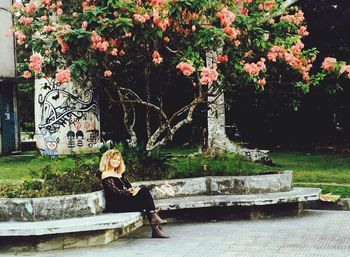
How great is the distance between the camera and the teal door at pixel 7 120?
2492cm

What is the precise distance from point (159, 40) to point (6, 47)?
15901 millimetres

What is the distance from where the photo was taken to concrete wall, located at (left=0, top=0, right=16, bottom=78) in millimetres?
24406

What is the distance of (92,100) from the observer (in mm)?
23000

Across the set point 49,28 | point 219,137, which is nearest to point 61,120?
point 219,137

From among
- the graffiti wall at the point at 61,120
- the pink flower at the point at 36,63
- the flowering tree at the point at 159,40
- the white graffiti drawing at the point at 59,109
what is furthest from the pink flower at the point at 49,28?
the graffiti wall at the point at 61,120

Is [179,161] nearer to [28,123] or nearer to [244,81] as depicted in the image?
[244,81]

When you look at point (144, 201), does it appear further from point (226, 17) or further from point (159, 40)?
point (226, 17)

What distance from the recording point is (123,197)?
8.58 m

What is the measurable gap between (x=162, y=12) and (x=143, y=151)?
2.57 m

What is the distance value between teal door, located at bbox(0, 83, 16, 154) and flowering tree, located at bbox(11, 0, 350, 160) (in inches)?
561

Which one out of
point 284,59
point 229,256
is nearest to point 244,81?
point 284,59

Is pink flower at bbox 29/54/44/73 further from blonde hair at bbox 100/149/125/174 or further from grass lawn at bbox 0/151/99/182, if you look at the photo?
blonde hair at bbox 100/149/125/174

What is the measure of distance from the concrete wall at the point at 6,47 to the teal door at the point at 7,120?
0.73 meters

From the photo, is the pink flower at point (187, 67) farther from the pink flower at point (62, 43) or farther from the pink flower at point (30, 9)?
the pink flower at point (30, 9)
